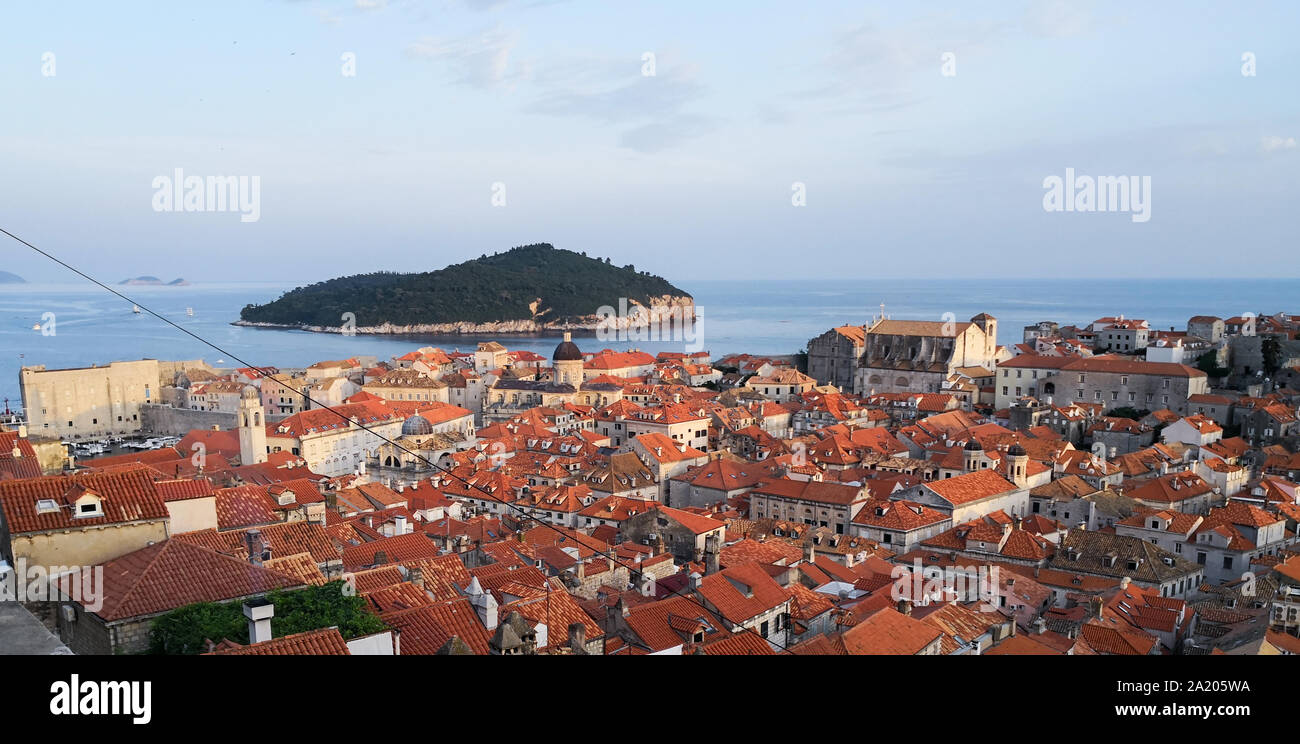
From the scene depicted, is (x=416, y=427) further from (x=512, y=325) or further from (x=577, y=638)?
(x=512, y=325)

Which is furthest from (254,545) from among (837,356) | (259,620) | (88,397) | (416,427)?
(837,356)

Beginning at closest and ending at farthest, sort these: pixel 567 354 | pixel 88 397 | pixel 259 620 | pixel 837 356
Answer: pixel 259 620, pixel 88 397, pixel 567 354, pixel 837 356

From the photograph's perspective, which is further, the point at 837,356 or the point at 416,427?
the point at 837,356

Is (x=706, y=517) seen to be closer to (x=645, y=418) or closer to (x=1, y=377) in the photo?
(x=645, y=418)

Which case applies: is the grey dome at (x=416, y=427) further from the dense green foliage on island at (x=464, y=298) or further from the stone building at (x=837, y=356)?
the dense green foliage on island at (x=464, y=298)

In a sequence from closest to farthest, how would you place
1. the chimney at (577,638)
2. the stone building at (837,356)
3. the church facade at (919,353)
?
the chimney at (577,638) → the church facade at (919,353) → the stone building at (837,356)

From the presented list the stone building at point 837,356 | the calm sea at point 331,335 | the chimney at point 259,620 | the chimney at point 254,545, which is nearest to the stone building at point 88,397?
the calm sea at point 331,335

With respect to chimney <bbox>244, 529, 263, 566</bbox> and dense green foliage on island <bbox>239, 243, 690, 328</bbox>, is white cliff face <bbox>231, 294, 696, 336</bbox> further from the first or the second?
chimney <bbox>244, 529, 263, 566</bbox>
